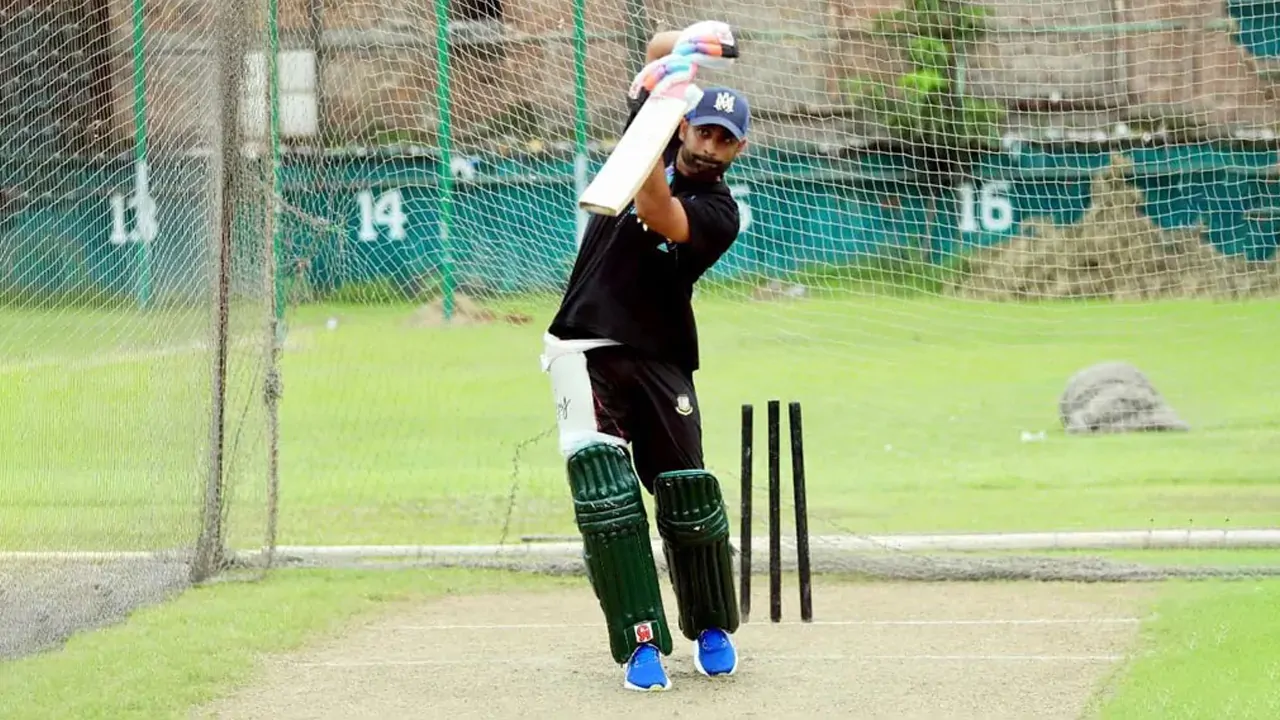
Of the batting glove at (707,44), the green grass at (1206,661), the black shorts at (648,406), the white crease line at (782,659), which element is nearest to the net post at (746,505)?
the white crease line at (782,659)

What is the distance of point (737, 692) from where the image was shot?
6.03 metres

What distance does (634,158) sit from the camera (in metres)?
5.47

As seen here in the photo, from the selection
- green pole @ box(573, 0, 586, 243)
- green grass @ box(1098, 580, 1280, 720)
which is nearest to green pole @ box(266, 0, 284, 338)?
green pole @ box(573, 0, 586, 243)

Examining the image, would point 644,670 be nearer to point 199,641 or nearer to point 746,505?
point 746,505

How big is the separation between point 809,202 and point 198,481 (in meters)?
5.33

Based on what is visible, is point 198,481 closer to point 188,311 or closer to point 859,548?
point 188,311

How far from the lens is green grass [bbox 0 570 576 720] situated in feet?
19.2

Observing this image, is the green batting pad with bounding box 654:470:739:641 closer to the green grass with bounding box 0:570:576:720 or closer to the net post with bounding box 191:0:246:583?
the green grass with bounding box 0:570:576:720

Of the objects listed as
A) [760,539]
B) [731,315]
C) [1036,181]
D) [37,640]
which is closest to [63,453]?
[37,640]

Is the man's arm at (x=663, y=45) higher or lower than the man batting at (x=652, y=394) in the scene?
higher

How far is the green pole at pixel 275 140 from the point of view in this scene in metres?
8.69

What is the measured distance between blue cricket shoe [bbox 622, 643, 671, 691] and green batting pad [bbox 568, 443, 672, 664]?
3 centimetres

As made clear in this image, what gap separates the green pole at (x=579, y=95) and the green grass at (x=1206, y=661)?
4.56 metres

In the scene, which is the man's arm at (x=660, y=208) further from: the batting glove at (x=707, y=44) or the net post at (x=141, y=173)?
the net post at (x=141, y=173)
